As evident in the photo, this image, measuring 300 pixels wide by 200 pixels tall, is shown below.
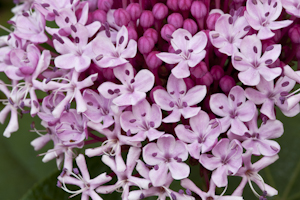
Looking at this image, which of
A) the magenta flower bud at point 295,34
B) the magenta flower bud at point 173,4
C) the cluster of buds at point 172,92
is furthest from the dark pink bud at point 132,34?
the magenta flower bud at point 295,34

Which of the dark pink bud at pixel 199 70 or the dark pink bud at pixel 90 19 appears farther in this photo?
the dark pink bud at pixel 90 19

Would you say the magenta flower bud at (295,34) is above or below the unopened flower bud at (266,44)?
above

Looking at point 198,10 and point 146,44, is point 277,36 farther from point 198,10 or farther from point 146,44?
point 146,44

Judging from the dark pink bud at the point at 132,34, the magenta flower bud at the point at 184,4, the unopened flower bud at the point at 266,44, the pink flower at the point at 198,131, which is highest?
the magenta flower bud at the point at 184,4

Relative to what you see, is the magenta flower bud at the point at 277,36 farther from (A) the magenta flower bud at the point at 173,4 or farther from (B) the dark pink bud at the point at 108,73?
(B) the dark pink bud at the point at 108,73

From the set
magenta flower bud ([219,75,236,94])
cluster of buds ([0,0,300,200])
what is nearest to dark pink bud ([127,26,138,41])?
cluster of buds ([0,0,300,200])

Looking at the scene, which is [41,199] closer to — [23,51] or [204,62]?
[23,51]
